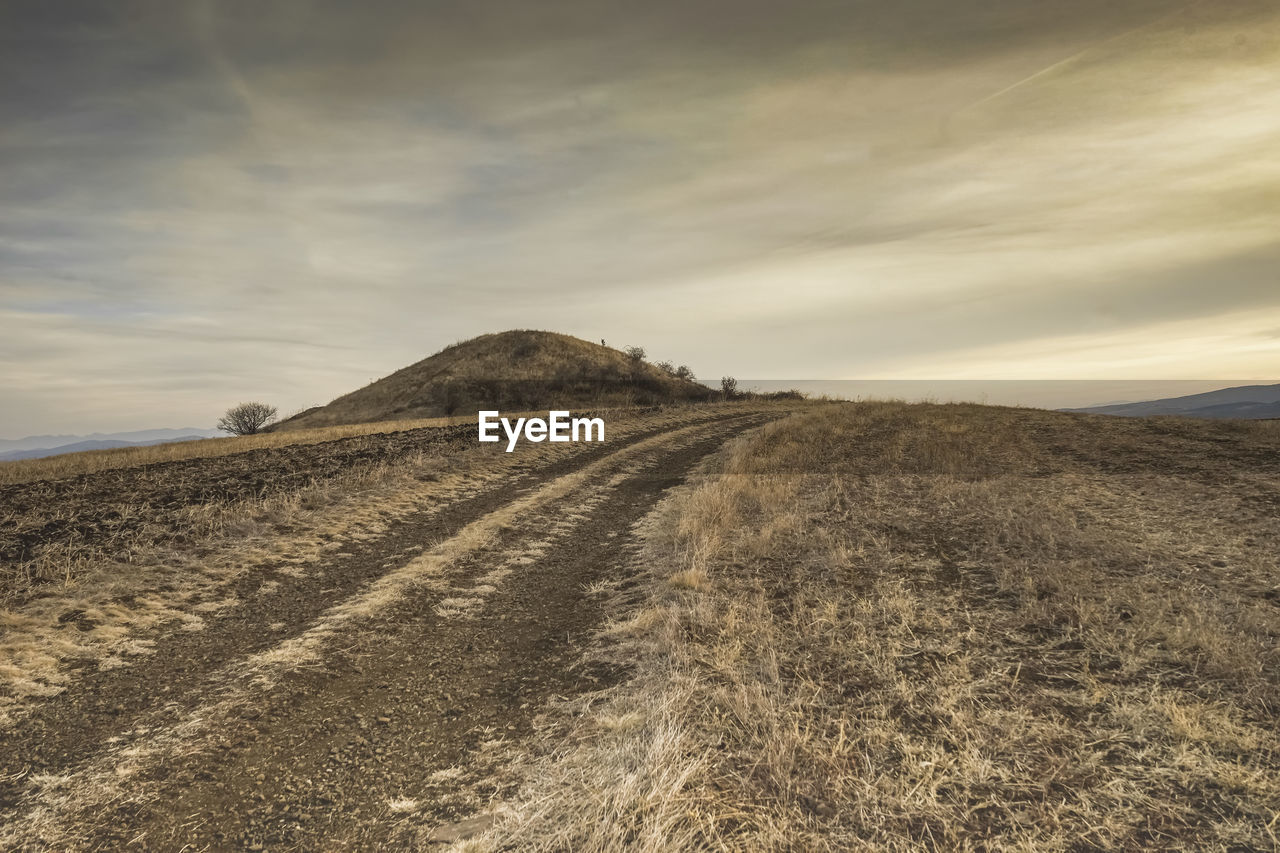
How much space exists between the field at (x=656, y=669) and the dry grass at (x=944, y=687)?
4cm

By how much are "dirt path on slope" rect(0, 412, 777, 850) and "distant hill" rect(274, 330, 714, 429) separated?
39343 millimetres

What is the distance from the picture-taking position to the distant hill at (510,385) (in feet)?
173

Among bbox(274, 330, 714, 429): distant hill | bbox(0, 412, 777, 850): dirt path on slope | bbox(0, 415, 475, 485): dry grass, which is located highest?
bbox(274, 330, 714, 429): distant hill

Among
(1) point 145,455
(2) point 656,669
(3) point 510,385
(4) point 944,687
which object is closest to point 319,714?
(2) point 656,669

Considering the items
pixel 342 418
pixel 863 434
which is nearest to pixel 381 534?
pixel 863 434

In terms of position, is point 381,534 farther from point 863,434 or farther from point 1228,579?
point 863,434

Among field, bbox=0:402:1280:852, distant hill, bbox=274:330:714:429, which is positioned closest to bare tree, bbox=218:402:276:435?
distant hill, bbox=274:330:714:429

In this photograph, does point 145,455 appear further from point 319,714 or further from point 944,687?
point 944,687

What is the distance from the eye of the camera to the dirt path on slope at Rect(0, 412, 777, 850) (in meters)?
4.77

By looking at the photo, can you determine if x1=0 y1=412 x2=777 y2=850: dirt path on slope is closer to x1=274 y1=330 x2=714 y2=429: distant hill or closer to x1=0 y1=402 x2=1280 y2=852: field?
x1=0 y1=402 x2=1280 y2=852: field

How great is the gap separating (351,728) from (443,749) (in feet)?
3.65

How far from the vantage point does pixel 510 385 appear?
5597 centimetres

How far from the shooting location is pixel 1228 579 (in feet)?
27.5

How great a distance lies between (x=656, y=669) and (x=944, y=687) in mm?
2999
